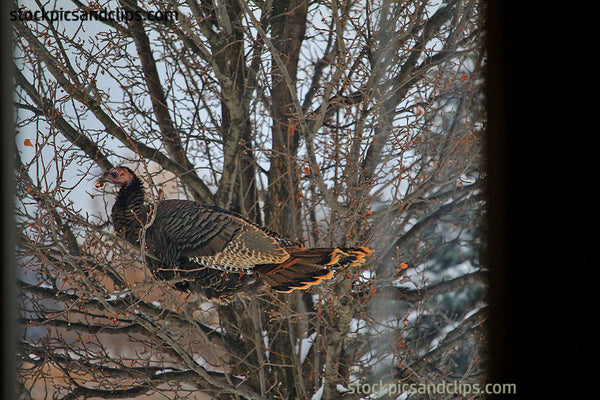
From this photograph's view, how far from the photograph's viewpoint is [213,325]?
6.00 ft

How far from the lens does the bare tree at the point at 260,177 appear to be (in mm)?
1136

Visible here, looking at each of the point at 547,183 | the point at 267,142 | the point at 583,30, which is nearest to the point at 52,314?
the point at 267,142

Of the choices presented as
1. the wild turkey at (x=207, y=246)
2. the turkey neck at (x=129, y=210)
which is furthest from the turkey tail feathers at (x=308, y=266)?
the turkey neck at (x=129, y=210)

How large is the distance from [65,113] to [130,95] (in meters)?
0.29

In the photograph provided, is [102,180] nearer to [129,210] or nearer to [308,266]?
[129,210]

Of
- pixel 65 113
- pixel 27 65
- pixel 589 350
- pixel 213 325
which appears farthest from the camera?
pixel 213 325

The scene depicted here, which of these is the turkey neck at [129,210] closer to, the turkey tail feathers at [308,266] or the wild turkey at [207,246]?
the wild turkey at [207,246]

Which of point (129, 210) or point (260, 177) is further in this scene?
point (260, 177)

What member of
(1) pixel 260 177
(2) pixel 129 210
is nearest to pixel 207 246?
(2) pixel 129 210

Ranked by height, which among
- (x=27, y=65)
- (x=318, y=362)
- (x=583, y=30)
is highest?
(x=27, y=65)

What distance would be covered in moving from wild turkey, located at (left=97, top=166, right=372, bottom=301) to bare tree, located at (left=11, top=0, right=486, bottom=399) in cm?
6

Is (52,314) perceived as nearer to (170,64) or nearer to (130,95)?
(130,95)

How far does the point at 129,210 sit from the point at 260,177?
0.47m

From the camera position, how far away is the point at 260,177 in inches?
65.7
